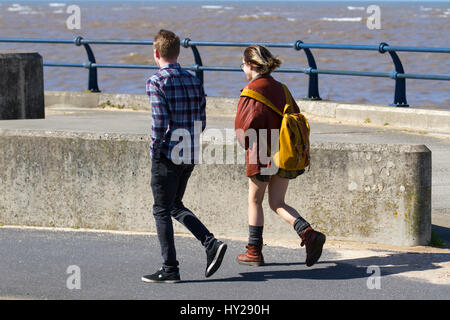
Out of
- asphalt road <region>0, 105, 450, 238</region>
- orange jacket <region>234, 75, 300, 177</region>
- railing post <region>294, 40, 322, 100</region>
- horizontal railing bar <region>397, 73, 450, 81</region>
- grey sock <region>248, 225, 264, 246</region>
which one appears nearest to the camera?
orange jacket <region>234, 75, 300, 177</region>

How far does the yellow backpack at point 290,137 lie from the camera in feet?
21.0

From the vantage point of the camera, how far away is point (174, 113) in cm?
613

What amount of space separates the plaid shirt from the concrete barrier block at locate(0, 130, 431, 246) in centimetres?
142

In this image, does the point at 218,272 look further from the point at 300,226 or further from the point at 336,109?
the point at 336,109

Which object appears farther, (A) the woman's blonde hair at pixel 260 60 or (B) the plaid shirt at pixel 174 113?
(A) the woman's blonde hair at pixel 260 60

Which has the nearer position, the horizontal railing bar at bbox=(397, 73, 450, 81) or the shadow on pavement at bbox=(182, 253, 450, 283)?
the shadow on pavement at bbox=(182, 253, 450, 283)

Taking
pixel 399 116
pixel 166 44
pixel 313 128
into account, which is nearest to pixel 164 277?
pixel 166 44

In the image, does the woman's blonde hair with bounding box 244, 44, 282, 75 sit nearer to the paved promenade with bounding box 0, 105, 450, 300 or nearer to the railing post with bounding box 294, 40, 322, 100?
the paved promenade with bounding box 0, 105, 450, 300

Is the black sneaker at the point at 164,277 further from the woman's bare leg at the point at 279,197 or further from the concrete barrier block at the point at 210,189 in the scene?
the concrete barrier block at the point at 210,189

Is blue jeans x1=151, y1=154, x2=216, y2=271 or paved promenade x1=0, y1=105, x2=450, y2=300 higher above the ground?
blue jeans x1=151, y1=154, x2=216, y2=271

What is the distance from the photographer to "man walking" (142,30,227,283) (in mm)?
6090

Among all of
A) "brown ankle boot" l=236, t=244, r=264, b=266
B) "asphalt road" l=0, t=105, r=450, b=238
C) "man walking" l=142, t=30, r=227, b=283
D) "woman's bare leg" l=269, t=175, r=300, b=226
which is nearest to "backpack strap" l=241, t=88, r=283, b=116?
"man walking" l=142, t=30, r=227, b=283

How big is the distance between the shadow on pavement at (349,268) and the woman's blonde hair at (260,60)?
1363mm

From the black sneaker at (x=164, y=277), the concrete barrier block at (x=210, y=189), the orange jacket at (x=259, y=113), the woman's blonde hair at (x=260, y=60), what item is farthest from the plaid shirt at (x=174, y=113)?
the concrete barrier block at (x=210, y=189)
